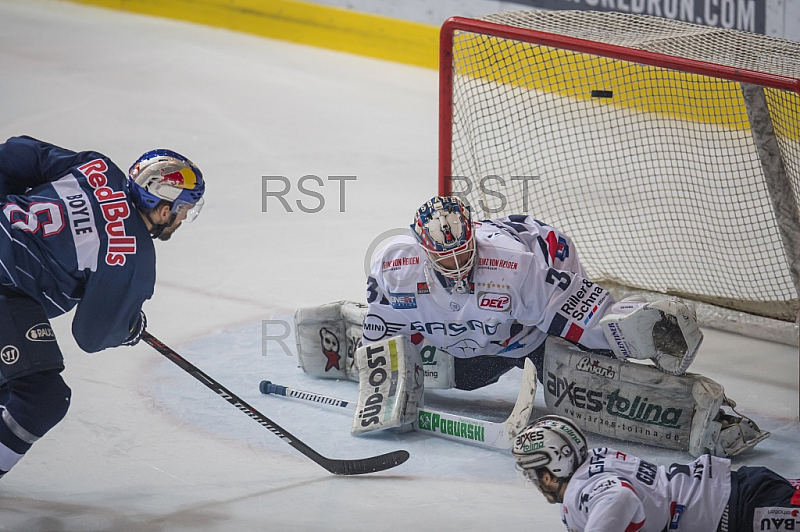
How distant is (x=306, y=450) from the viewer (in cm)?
420

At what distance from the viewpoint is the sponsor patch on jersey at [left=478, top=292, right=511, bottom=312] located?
4324 millimetres

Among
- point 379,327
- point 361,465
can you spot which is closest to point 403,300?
point 379,327

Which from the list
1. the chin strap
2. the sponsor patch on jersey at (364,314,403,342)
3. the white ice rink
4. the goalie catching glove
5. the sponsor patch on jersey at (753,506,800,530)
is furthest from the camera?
the sponsor patch on jersey at (364,314,403,342)

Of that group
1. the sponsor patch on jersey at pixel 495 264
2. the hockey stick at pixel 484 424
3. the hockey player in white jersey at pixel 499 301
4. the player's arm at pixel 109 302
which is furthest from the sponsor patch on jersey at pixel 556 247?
the player's arm at pixel 109 302

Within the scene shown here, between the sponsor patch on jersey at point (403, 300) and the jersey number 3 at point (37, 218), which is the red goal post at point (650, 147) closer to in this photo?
the sponsor patch on jersey at point (403, 300)

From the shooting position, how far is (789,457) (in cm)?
422

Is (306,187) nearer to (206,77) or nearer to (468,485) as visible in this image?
(206,77)

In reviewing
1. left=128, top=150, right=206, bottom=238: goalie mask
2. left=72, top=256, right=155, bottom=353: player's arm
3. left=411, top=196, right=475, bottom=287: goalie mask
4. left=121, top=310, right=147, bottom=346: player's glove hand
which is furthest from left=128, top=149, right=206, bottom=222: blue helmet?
left=411, top=196, right=475, bottom=287: goalie mask

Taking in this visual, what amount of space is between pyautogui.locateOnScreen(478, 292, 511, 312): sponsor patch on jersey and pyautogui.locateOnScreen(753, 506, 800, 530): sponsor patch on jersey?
132 cm

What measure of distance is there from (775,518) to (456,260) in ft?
4.76

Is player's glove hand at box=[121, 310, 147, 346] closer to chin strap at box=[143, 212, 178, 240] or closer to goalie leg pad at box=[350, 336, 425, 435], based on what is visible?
chin strap at box=[143, 212, 178, 240]

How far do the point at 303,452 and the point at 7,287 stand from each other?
1.14 m

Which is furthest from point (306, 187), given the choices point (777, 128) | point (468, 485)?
point (468, 485)

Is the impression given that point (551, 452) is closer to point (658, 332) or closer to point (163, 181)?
point (658, 332)
